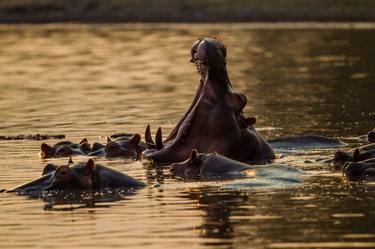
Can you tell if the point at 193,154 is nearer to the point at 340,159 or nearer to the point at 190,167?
the point at 190,167

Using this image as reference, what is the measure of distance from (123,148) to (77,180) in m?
2.44

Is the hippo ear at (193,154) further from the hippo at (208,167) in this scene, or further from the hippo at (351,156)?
the hippo at (351,156)

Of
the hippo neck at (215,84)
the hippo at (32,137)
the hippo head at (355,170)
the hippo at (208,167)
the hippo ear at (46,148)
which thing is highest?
the hippo neck at (215,84)

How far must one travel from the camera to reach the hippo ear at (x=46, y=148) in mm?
13695

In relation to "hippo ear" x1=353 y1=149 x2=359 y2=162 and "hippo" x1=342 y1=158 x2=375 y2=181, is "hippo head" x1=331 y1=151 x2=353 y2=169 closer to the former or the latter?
"hippo ear" x1=353 y1=149 x2=359 y2=162

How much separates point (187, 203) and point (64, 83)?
15922mm

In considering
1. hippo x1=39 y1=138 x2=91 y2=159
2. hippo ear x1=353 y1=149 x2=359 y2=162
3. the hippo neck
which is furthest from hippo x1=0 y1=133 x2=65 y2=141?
→ hippo ear x1=353 y1=149 x2=359 y2=162

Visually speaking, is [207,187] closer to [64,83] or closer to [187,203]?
[187,203]

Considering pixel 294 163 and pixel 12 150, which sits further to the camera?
pixel 12 150

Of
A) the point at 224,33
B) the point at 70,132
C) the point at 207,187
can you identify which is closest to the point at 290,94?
the point at 70,132

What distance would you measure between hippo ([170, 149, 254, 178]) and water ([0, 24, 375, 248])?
0.64 ft

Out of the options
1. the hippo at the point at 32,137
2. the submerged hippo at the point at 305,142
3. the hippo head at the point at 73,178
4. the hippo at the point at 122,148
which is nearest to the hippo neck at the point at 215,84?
the hippo at the point at 122,148

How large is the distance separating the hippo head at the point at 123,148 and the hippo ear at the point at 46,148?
21.8 inches

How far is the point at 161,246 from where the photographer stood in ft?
28.8
